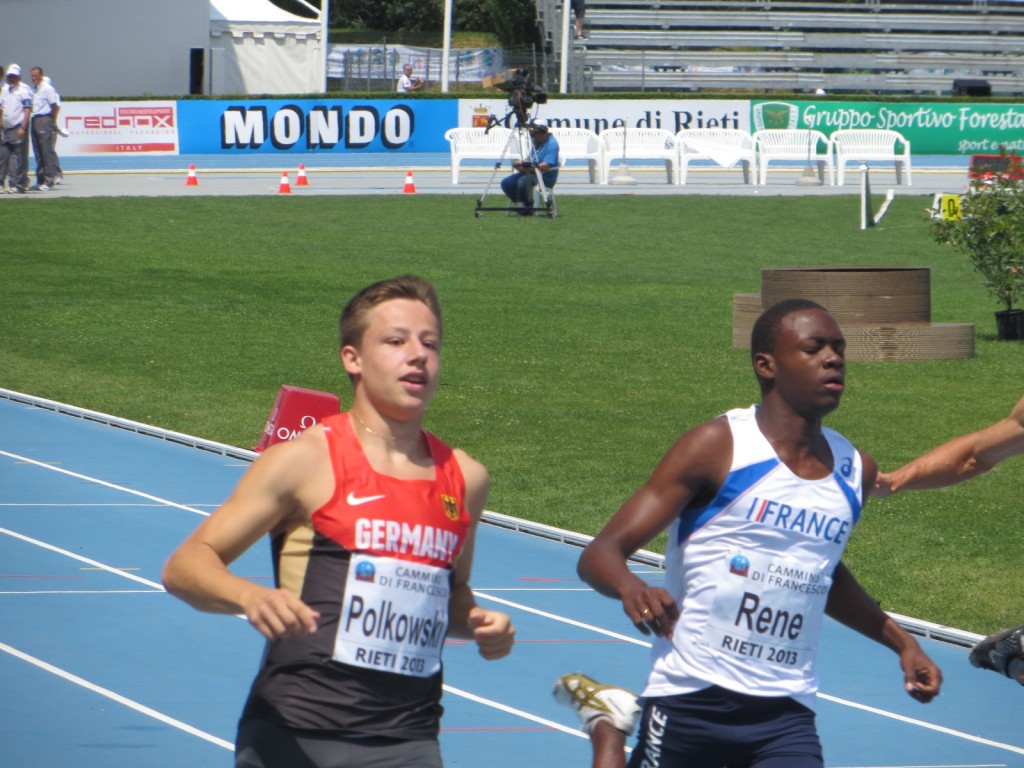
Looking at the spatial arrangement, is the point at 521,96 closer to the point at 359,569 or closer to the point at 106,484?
the point at 106,484

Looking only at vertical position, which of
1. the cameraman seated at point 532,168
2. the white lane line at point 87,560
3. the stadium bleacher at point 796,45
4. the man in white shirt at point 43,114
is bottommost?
the white lane line at point 87,560

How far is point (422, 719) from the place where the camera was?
350 cm

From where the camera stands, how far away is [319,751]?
3375mm

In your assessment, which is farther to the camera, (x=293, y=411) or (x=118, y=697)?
(x=293, y=411)

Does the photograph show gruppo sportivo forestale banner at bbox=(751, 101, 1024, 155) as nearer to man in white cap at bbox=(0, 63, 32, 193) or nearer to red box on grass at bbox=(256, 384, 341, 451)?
man in white cap at bbox=(0, 63, 32, 193)

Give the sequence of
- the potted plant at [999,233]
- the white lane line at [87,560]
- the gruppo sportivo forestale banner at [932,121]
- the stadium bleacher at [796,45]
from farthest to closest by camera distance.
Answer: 1. the stadium bleacher at [796,45]
2. the gruppo sportivo forestale banner at [932,121]
3. the potted plant at [999,233]
4. the white lane line at [87,560]

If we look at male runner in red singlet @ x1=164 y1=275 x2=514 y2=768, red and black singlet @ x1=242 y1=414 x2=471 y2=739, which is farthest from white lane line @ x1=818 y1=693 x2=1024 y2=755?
red and black singlet @ x1=242 y1=414 x2=471 y2=739

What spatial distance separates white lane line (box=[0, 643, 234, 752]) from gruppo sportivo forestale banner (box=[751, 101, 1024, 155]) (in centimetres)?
3769

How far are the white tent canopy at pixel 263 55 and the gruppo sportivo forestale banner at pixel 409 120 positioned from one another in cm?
1171

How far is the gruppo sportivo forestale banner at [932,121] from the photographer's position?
144 feet

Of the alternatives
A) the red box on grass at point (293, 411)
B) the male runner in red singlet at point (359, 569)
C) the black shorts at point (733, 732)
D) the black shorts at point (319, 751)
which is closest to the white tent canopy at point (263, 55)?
the red box on grass at point (293, 411)

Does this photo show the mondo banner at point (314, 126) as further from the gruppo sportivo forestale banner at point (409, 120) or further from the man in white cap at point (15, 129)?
the man in white cap at point (15, 129)

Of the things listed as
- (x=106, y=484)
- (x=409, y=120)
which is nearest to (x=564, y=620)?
(x=106, y=484)

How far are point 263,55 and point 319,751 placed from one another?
5150cm
